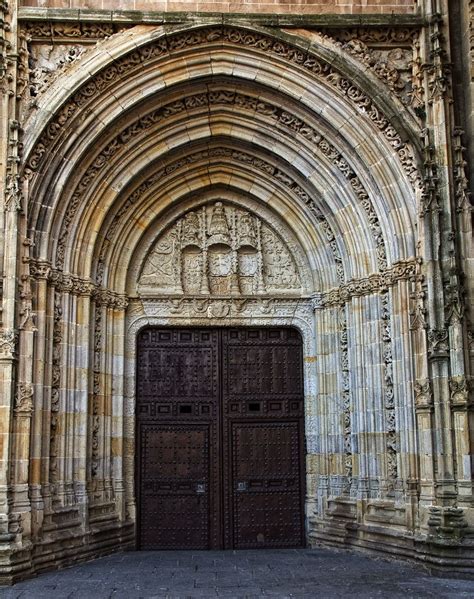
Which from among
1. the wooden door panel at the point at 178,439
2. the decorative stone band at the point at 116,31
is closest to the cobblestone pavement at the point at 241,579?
the wooden door panel at the point at 178,439

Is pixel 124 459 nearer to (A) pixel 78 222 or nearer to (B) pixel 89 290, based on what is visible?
(B) pixel 89 290

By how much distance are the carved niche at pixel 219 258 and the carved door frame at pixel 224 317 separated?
20 centimetres

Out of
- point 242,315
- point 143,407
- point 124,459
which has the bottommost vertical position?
point 124,459

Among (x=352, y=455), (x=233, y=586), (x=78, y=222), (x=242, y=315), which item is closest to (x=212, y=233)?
(x=242, y=315)

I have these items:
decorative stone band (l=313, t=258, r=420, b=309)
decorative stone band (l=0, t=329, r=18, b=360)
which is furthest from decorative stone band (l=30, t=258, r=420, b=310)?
decorative stone band (l=0, t=329, r=18, b=360)

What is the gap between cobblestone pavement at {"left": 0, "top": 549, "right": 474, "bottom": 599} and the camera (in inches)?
358

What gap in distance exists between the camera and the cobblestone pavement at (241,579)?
9102 millimetres

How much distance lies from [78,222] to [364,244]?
14.5 ft

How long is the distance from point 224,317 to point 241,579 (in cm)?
451

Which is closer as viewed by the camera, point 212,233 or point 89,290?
point 89,290

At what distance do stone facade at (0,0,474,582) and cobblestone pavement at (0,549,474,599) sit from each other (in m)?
0.36

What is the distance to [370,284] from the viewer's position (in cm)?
1191

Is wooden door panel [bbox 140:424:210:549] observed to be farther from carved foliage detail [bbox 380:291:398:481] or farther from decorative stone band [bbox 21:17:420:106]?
decorative stone band [bbox 21:17:420:106]

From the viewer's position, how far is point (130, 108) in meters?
11.8
